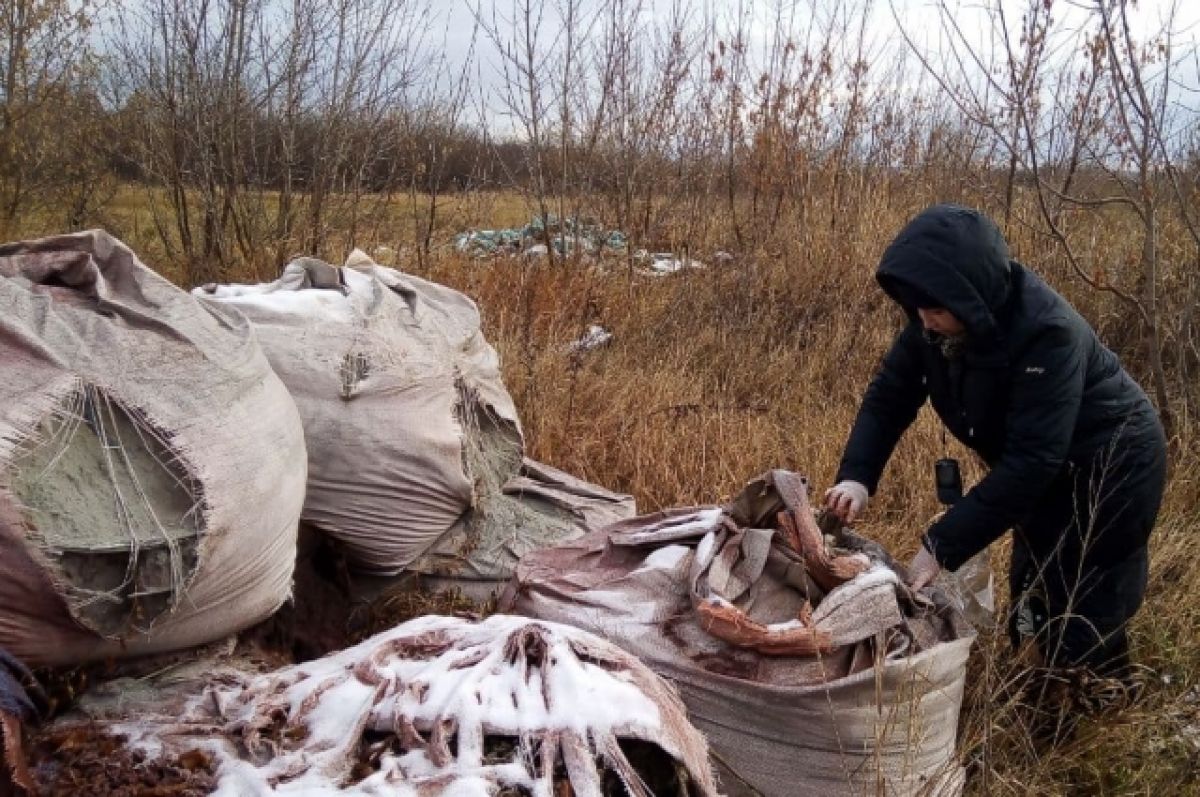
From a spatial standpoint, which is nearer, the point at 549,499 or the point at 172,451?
the point at 172,451

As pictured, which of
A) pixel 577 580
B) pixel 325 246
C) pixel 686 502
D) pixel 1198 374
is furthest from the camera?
pixel 325 246

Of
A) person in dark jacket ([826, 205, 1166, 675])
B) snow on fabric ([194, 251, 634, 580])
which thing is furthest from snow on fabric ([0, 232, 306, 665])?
person in dark jacket ([826, 205, 1166, 675])

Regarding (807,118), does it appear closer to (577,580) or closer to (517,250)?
(517,250)

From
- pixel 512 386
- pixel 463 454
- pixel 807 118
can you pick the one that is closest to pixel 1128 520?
pixel 463 454

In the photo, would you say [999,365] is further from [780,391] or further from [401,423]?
[780,391]

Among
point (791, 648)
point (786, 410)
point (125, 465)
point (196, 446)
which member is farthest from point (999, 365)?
point (786, 410)

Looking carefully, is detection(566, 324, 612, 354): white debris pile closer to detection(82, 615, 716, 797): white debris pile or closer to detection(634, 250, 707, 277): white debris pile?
detection(634, 250, 707, 277): white debris pile

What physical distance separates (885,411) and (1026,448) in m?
0.48

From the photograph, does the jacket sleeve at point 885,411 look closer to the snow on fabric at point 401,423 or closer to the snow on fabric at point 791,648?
the snow on fabric at point 791,648

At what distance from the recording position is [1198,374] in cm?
464

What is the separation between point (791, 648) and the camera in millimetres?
1986

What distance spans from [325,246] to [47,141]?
2.74m

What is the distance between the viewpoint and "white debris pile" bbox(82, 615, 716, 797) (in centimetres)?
149

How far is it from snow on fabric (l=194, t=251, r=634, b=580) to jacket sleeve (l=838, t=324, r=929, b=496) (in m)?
0.72
